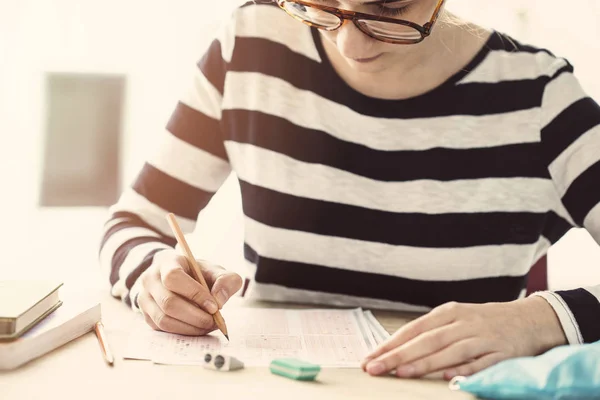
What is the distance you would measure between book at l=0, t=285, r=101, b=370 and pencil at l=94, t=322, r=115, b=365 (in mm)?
19

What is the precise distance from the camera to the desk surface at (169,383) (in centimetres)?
72

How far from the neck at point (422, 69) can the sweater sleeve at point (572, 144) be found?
0.17 m

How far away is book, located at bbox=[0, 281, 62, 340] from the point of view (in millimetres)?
798

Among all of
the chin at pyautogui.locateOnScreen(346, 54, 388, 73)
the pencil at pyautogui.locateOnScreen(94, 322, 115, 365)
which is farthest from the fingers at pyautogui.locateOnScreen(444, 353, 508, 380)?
the chin at pyautogui.locateOnScreen(346, 54, 388, 73)

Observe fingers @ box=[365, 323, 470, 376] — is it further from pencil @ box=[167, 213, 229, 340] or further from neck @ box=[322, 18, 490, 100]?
neck @ box=[322, 18, 490, 100]

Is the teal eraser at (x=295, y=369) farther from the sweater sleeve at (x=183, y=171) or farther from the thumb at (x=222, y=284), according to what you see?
the sweater sleeve at (x=183, y=171)

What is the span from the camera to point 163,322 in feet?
3.07

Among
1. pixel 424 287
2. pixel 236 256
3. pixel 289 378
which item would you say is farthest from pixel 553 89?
pixel 236 256

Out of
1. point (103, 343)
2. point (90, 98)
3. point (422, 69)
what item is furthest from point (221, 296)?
point (90, 98)

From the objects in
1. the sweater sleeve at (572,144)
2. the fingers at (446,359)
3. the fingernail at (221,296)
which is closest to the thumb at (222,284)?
the fingernail at (221,296)

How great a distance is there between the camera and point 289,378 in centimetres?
78

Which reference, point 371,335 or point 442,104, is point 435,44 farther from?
point 371,335

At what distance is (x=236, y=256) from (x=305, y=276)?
1327mm

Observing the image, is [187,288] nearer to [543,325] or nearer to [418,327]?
[418,327]
